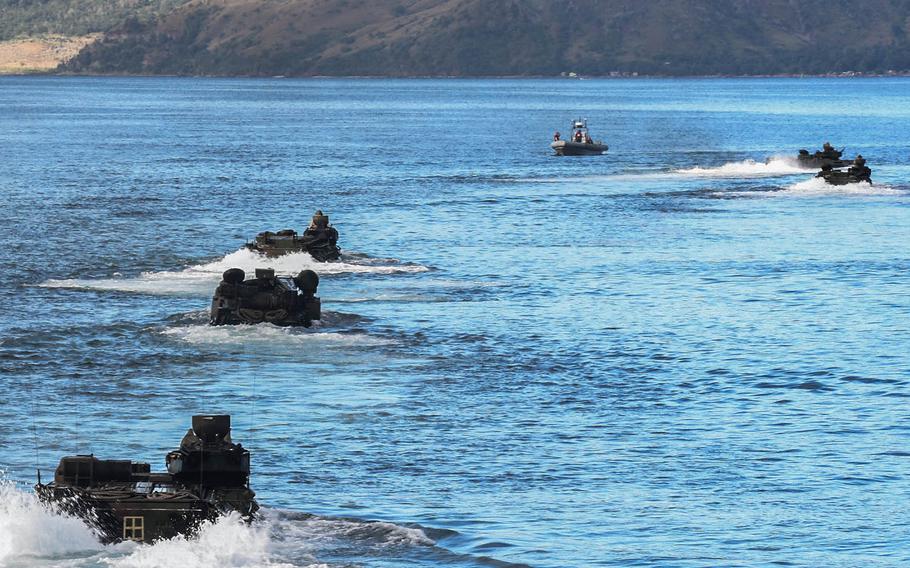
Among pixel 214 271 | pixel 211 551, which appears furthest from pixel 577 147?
pixel 211 551

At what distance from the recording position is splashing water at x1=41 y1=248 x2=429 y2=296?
197ft

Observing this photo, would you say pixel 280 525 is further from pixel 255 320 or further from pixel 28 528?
pixel 255 320

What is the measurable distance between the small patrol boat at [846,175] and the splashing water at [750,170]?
479 inches

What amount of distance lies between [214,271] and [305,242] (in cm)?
330

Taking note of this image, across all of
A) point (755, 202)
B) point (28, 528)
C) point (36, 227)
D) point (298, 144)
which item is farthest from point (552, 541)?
point (298, 144)

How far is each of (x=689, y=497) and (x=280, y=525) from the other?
274 inches

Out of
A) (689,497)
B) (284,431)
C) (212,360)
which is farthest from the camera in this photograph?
(212,360)

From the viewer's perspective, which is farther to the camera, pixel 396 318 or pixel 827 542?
pixel 396 318

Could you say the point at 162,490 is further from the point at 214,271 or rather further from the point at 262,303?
the point at 214,271

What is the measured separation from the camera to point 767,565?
27594 millimetres

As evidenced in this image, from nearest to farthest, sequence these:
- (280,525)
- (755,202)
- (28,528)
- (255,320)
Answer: (28,528) < (280,525) < (255,320) < (755,202)

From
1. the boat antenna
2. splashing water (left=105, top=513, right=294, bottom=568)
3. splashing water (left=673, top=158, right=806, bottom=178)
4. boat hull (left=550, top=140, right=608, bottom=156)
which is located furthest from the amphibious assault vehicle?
boat hull (left=550, top=140, right=608, bottom=156)

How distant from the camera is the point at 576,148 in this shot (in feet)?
494

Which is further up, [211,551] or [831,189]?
[211,551]
